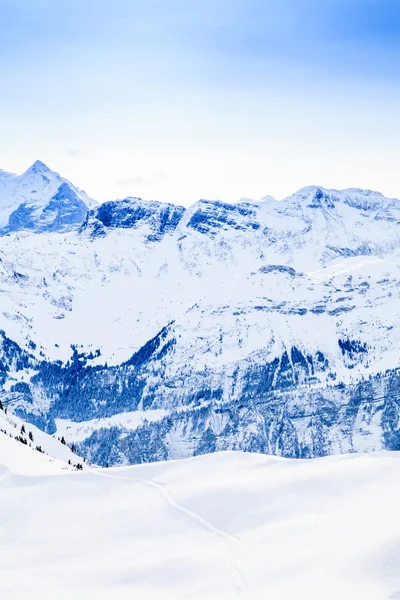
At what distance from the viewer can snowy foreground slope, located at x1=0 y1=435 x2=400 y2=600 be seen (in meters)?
28.7

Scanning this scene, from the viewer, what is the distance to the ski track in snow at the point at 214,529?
29344 mm

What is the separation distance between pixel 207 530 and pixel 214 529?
1.19 feet

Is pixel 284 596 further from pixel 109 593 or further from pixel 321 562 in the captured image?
pixel 109 593

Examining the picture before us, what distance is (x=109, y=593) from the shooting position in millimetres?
28891

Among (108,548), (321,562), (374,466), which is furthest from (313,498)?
(108,548)

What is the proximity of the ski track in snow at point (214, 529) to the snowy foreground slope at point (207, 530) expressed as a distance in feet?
0.19

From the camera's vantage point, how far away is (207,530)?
119 ft

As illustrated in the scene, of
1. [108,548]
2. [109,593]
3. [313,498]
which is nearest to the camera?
[109,593]

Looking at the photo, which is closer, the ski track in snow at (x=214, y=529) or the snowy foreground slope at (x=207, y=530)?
the snowy foreground slope at (x=207, y=530)

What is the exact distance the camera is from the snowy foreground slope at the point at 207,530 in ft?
94.2

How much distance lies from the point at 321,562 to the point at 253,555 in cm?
356

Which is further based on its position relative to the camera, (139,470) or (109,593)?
(139,470)

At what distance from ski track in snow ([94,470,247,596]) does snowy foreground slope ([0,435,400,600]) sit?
57 mm

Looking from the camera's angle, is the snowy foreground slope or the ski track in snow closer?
the snowy foreground slope
